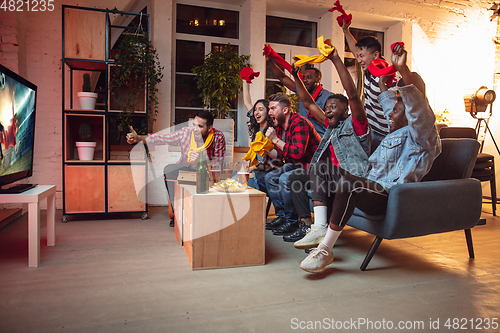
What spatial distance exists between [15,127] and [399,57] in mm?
2511

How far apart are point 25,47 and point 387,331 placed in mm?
4558

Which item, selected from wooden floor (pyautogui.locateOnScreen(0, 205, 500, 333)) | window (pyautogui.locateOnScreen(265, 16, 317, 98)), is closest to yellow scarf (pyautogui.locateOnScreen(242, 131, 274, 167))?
wooden floor (pyautogui.locateOnScreen(0, 205, 500, 333))

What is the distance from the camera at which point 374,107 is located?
2.69 meters

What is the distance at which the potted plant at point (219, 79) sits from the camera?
4.39 m

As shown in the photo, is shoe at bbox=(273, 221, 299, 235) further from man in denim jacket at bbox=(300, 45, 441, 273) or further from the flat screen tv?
the flat screen tv

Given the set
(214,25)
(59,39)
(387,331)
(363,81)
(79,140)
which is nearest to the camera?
(387,331)

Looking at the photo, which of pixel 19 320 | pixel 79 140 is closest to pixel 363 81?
pixel 19 320

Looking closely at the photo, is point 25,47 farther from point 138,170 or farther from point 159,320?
point 159,320

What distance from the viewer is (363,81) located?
282 centimetres

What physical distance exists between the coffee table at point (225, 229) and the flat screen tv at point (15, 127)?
4.02 ft

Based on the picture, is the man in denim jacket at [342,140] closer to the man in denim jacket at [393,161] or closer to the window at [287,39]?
the man in denim jacket at [393,161]

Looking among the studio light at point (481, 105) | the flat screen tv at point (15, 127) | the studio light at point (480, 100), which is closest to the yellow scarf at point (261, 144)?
the flat screen tv at point (15, 127)

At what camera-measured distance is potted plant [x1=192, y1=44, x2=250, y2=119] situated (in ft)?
14.4

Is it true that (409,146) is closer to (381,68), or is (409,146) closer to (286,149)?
(381,68)
